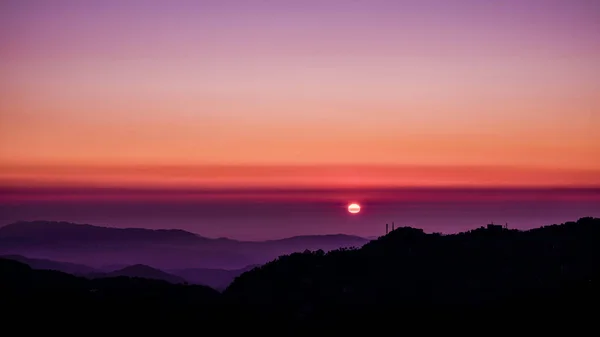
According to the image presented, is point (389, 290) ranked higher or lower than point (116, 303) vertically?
higher

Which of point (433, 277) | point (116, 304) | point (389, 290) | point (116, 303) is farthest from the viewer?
point (433, 277)

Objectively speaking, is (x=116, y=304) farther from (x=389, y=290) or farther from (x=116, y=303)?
(x=389, y=290)

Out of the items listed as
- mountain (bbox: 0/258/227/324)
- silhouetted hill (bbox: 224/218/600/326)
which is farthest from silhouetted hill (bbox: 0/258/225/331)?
silhouetted hill (bbox: 224/218/600/326)

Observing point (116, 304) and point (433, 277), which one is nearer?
point (116, 304)

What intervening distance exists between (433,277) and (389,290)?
3.31 metres

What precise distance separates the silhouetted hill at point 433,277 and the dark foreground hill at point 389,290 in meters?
0.06

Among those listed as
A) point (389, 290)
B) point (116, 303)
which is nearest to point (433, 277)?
point (389, 290)

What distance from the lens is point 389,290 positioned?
147 ft

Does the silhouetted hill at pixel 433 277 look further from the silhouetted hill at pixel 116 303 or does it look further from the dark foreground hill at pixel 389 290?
the silhouetted hill at pixel 116 303

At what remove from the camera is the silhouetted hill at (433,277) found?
4012cm

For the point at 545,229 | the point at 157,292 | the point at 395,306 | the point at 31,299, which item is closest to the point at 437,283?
the point at 395,306

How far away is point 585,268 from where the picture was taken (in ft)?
149

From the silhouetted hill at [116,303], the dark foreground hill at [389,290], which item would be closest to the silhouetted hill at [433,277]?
the dark foreground hill at [389,290]

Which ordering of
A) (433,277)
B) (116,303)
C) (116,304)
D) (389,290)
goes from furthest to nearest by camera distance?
1. (433,277)
2. (389,290)
3. (116,303)
4. (116,304)
